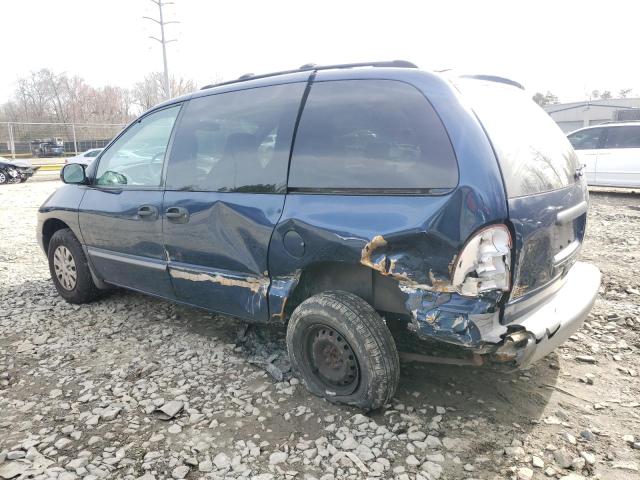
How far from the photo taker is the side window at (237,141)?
295 cm

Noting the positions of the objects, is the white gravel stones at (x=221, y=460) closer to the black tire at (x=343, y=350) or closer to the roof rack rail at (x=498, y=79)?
the black tire at (x=343, y=350)

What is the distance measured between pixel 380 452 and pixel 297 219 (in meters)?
1.31

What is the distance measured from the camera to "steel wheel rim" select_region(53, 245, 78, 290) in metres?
4.54

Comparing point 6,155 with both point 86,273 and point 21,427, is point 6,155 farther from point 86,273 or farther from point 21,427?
point 21,427

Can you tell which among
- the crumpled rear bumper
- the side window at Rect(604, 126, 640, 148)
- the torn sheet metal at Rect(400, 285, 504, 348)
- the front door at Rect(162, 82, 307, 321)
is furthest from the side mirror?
the side window at Rect(604, 126, 640, 148)

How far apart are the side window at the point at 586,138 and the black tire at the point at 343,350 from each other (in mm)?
10801

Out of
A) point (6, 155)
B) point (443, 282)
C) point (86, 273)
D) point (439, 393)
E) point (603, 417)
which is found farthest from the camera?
point (6, 155)

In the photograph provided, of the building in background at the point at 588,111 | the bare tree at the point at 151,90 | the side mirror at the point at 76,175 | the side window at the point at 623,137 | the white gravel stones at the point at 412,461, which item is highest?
the bare tree at the point at 151,90

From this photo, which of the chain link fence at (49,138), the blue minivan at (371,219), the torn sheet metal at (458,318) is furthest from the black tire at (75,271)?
the chain link fence at (49,138)

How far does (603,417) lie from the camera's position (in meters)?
2.67

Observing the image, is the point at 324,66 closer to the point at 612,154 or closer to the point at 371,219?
the point at 371,219

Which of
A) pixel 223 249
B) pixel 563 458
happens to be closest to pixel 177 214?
pixel 223 249

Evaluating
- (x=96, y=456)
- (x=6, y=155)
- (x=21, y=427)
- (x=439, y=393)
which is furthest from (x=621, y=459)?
(x=6, y=155)

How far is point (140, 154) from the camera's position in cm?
390
